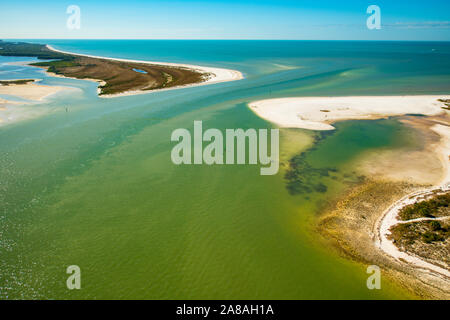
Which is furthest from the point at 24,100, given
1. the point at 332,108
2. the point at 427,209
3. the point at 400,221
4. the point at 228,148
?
the point at 427,209

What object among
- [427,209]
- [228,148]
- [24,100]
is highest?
[24,100]

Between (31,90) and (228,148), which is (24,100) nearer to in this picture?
(31,90)

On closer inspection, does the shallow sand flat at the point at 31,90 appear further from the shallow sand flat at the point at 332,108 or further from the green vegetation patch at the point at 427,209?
Result: the green vegetation patch at the point at 427,209

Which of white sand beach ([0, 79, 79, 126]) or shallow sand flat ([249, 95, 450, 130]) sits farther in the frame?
white sand beach ([0, 79, 79, 126])

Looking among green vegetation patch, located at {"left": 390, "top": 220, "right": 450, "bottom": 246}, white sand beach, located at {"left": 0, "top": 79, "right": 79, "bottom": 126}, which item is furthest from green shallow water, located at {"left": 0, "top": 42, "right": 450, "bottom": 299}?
white sand beach, located at {"left": 0, "top": 79, "right": 79, "bottom": 126}

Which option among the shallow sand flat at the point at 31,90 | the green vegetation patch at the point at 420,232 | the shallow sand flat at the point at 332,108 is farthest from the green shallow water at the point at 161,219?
the shallow sand flat at the point at 31,90

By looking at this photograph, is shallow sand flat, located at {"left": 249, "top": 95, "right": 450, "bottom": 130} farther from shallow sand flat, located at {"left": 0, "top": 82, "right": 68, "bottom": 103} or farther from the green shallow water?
shallow sand flat, located at {"left": 0, "top": 82, "right": 68, "bottom": 103}
